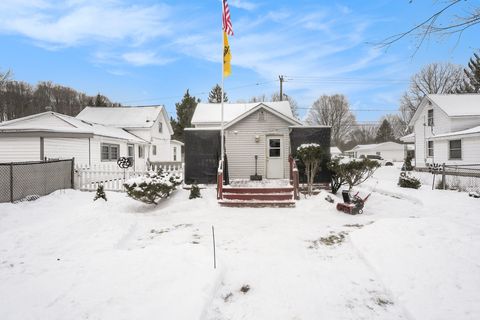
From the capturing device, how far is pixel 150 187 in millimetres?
9055

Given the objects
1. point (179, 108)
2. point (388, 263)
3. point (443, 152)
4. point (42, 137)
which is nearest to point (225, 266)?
point (388, 263)

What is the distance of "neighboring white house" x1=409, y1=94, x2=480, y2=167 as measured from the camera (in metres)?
18.3

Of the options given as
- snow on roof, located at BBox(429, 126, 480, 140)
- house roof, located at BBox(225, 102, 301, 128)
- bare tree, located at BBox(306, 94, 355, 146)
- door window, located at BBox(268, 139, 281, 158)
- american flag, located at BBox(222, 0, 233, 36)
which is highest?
bare tree, located at BBox(306, 94, 355, 146)

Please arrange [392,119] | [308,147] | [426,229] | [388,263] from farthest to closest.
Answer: [392,119], [308,147], [426,229], [388,263]

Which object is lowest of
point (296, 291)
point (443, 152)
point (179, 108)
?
point (296, 291)

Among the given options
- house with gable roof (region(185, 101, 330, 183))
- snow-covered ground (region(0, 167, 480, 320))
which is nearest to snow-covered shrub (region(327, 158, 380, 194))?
house with gable roof (region(185, 101, 330, 183))

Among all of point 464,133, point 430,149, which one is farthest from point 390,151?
point 464,133

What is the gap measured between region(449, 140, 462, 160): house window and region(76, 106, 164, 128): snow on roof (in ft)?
78.9

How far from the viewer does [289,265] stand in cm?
452

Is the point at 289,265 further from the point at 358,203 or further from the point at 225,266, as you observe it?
the point at 358,203

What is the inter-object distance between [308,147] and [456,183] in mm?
7649

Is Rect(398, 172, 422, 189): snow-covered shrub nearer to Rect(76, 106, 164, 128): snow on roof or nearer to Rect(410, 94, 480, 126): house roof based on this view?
Rect(410, 94, 480, 126): house roof

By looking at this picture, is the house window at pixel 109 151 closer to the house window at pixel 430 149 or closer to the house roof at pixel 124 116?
the house roof at pixel 124 116

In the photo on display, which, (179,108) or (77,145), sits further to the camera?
(179,108)
